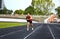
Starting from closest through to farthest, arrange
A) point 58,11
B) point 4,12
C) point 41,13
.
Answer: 1. point 4,12
2. point 41,13
3. point 58,11

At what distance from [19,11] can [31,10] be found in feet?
37.1

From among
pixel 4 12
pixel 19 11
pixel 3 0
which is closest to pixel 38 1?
pixel 19 11

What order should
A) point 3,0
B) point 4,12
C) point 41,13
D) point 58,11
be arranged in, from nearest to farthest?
point 3,0, point 4,12, point 41,13, point 58,11

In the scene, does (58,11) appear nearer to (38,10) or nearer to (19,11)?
(38,10)

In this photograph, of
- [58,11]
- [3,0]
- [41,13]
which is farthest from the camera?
[58,11]

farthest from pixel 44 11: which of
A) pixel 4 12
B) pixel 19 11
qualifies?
pixel 4 12

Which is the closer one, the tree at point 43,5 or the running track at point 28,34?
the running track at point 28,34

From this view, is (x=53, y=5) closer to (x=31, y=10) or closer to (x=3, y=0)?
(x=31, y=10)

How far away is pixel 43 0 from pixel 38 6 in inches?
208

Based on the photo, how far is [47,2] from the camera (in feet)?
529

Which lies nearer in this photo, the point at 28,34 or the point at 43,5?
the point at 28,34

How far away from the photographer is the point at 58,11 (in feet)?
580

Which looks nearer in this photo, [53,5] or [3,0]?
[3,0]

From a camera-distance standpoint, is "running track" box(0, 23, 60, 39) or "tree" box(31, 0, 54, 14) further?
"tree" box(31, 0, 54, 14)
